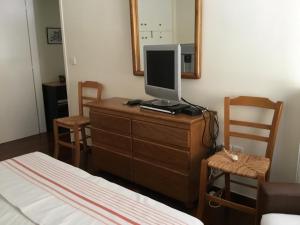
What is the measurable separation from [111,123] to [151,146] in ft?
1.69

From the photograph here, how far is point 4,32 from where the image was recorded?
13.1ft

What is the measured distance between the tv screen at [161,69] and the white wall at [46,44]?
8.65 feet

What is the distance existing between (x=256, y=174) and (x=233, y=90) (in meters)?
0.80

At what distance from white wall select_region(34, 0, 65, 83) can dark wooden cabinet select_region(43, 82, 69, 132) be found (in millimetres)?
237

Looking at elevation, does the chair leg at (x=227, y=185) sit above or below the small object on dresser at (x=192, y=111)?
below

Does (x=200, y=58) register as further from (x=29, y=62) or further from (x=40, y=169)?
(x=29, y=62)

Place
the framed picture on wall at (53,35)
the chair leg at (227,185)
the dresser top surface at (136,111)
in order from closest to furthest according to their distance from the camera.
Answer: the dresser top surface at (136,111)
the chair leg at (227,185)
the framed picture on wall at (53,35)

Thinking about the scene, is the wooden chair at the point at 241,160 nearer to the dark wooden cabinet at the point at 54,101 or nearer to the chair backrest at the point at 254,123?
the chair backrest at the point at 254,123

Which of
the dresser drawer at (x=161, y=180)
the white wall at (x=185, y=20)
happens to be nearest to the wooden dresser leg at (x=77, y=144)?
the dresser drawer at (x=161, y=180)

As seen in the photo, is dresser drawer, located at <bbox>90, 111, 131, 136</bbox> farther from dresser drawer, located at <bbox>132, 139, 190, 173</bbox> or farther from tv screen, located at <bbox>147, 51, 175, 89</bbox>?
tv screen, located at <bbox>147, 51, 175, 89</bbox>

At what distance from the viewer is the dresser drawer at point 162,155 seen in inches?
90.4

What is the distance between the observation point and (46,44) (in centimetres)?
463

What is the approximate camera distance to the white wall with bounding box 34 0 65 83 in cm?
451

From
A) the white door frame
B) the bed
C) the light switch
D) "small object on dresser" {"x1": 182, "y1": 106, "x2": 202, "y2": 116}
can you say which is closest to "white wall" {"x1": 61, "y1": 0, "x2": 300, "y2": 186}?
"small object on dresser" {"x1": 182, "y1": 106, "x2": 202, "y2": 116}
